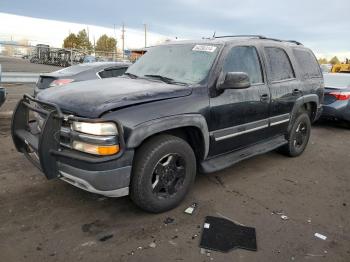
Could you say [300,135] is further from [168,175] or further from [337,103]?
[168,175]

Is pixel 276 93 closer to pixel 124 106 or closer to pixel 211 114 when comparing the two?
pixel 211 114

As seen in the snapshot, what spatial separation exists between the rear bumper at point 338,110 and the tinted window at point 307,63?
2.21m

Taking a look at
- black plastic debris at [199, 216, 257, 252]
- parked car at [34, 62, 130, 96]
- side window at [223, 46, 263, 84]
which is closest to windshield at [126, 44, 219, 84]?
side window at [223, 46, 263, 84]

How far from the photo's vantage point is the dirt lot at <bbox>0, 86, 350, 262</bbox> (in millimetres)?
2951

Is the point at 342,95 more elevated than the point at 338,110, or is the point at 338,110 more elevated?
the point at 342,95

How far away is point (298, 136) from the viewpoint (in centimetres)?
574

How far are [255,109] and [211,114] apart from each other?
0.89 meters

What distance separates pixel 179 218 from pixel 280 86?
251 cm

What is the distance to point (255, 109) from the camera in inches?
173

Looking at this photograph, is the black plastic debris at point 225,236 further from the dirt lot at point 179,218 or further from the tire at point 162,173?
the tire at point 162,173

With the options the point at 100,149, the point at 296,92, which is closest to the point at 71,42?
the point at 296,92

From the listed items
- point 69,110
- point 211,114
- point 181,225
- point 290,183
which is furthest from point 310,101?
point 69,110

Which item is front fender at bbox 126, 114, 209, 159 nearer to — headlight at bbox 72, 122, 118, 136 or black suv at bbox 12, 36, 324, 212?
black suv at bbox 12, 36, 324, 212

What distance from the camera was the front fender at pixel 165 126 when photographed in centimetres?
306
